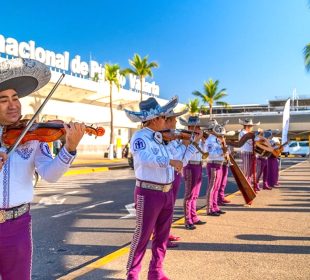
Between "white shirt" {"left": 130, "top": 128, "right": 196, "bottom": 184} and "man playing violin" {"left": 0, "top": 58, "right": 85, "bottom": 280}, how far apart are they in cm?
141

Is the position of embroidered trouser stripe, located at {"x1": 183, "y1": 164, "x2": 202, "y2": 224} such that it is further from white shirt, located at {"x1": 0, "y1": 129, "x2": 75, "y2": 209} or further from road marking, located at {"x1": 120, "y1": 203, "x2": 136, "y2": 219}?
white shirt, located at {"x1": 0, "y1": 129, "x2": 75, "y2": 209}

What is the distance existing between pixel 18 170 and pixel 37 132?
0.28 meters

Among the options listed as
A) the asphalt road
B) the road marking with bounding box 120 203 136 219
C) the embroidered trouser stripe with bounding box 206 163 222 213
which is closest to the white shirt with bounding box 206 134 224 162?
the embroidered trouser stripe with bounding box 206 163 222 213

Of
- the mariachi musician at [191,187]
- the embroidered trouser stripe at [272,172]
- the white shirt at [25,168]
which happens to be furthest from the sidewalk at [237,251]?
the embroidered trouser stripe at [272,172]

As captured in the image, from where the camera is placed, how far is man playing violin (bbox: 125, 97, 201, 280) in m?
4.09

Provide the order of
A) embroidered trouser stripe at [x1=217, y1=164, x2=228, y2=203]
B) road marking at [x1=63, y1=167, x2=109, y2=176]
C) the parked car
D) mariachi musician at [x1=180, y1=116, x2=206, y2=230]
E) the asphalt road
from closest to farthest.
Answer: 1. the asphalt road
2. mariachi musician at [x1=180, y1=116, x2=206, y2=230]
3. embroidered trouser stripe at [x1=217, y1=164, x2=228, y2=203]
4. road marking at [x1=63, y1=167, x2=109, y2=176]
5. the parked car

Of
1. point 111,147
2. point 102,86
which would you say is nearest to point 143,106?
point 111,147

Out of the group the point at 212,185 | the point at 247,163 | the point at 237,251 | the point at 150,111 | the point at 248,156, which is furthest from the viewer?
the point at 247,163

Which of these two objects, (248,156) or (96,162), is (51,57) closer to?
(96,162)

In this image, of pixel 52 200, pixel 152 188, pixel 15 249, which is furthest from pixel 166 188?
pixel 52 200

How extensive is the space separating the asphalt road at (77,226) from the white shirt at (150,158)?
1.65 metres

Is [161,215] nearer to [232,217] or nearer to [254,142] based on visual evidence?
[232,217]

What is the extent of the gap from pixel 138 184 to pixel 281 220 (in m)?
4.07

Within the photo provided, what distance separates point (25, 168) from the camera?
2.75 m
